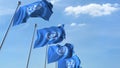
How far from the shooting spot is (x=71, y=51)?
61750mm

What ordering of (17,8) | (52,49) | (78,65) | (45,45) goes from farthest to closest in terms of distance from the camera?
(78,65) → (52,49) → (45,45) → (17,8)

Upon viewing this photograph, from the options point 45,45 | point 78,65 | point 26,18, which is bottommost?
point 78,65

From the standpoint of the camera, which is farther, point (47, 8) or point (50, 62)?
point (50, 62)

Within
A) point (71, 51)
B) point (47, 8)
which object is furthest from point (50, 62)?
point (47, 8)

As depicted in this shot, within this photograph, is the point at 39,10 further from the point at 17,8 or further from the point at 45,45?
the point at 45,45

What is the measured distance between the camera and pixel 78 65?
65.3m

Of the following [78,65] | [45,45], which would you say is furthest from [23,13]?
[78,65]

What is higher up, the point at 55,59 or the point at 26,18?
the point at 26,18

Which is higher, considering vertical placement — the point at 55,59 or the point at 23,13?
the point at 23,13

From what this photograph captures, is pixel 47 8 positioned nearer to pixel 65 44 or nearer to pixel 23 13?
pixel 23 13

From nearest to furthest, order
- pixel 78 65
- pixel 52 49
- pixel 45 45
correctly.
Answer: pixel 45 45 → pixel 52 49 → pixel 78 65

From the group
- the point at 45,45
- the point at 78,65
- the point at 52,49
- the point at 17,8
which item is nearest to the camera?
the point at 17,8

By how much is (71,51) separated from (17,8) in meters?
20.1

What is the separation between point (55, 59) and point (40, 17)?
15.3 m
